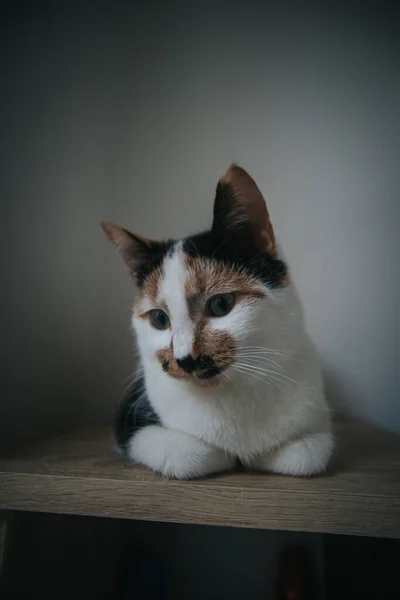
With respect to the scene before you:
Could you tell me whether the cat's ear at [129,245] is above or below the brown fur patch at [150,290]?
above

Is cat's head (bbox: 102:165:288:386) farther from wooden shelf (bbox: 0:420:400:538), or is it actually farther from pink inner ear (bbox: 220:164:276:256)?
wooden shelf (bbox: 0:420:400:538)

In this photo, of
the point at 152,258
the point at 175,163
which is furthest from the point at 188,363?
the point at 175,163

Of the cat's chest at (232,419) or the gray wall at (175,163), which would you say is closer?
the cat's chest at (232,419)

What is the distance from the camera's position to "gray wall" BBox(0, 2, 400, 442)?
0.96 meters

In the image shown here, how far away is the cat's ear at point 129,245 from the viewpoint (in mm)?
839

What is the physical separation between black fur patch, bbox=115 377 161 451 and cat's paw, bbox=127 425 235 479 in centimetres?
4

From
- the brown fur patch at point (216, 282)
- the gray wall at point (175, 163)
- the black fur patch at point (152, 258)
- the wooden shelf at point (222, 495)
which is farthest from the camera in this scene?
the gray wall at point (175, 163)

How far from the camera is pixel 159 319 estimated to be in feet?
2.62

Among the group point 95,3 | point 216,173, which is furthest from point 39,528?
point 95,3

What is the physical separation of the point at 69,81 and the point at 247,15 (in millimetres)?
445

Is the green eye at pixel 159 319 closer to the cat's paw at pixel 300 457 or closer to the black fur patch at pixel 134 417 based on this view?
the black fur patch at pixel 134 417

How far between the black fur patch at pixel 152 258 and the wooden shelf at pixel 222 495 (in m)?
0.35

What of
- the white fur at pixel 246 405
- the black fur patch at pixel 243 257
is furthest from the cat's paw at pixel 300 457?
the black fur patch at pixel 243 257

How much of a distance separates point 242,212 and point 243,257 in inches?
3.0
